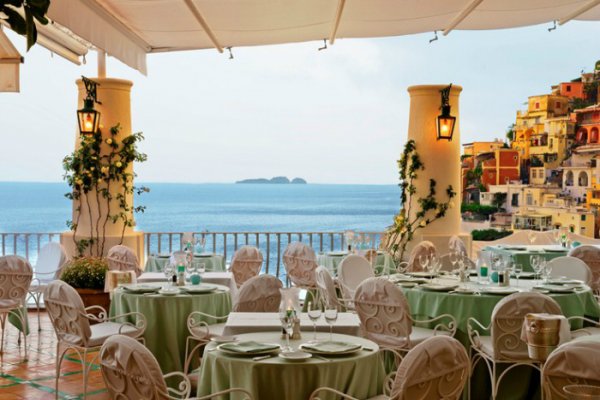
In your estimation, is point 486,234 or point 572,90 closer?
point 486,234

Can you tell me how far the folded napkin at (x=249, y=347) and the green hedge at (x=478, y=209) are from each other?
26.0ft

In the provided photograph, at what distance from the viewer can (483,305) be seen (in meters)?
5.62

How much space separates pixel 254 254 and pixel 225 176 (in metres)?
39.6

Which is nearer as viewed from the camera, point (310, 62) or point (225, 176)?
point (225, 176)

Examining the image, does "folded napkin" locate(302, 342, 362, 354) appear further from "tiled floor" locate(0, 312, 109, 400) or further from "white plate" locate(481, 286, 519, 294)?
"tiled floor" locate(0, 312, 109, 400)

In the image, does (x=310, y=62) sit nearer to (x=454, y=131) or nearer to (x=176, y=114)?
(x=176, y=114)

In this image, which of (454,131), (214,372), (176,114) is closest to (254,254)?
(454,131)

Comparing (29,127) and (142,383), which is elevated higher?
(29,127)

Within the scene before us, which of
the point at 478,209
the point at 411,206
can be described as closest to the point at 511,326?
the point at 411,206

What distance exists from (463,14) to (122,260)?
4.23 meters

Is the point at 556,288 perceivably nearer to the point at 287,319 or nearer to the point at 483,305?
the point at 483,305

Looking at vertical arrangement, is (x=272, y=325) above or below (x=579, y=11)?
below

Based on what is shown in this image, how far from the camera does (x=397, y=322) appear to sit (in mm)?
5316

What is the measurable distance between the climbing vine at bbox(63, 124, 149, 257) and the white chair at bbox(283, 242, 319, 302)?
2254 millimetres
